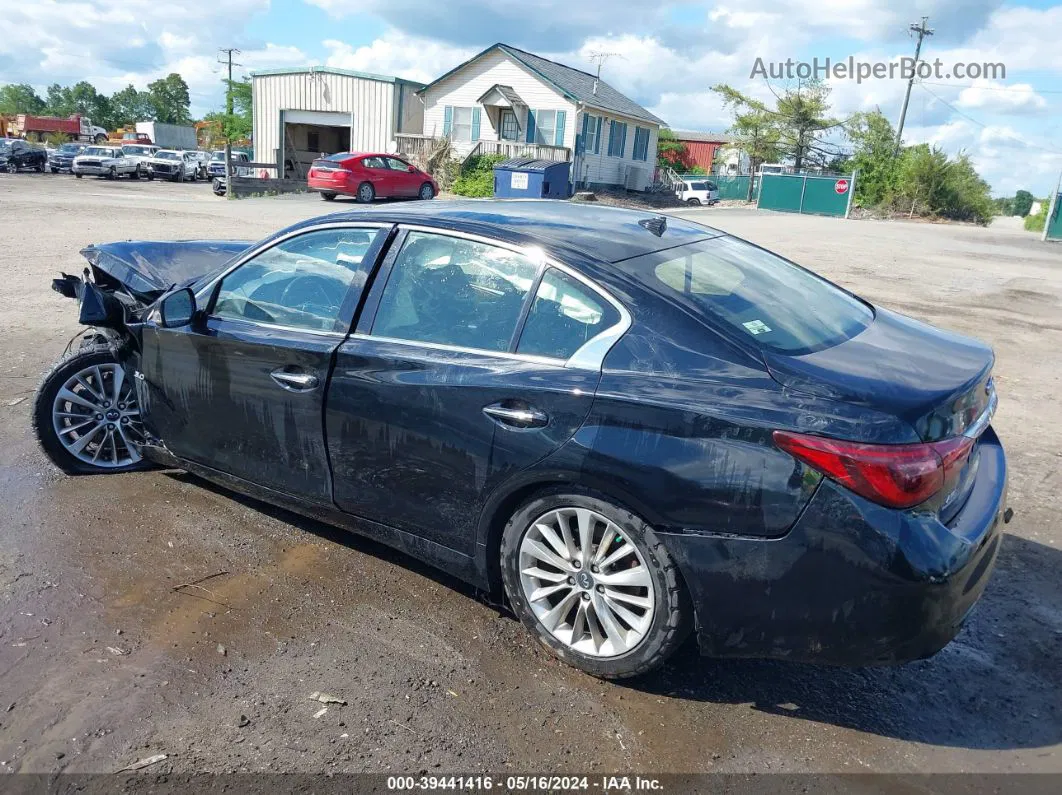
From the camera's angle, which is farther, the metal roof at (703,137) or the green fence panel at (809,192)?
the metal roof at (703,137)

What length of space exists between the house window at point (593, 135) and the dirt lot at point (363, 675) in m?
35.0

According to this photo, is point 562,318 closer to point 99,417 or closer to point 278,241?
point 278,241

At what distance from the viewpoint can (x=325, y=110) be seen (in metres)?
39.4

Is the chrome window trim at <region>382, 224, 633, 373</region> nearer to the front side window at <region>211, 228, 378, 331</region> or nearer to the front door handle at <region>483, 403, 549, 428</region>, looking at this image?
the front door handle at <region>483, 403, 549, 428</region>

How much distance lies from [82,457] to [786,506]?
404 centimetres

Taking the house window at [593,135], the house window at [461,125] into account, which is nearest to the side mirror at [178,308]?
the house window at [593,135]

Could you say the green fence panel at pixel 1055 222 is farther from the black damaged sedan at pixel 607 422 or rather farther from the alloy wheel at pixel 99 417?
the alloy wheel at pixel 99 417

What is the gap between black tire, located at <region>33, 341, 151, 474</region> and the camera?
4641 millimetres

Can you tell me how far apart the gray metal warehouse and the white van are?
15.6 m

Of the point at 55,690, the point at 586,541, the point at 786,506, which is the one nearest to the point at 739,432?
the point at 786,506

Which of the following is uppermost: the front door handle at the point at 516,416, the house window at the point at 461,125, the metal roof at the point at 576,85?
the metal roof at the point at 576,85

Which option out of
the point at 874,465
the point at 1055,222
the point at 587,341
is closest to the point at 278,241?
the point at 587,341

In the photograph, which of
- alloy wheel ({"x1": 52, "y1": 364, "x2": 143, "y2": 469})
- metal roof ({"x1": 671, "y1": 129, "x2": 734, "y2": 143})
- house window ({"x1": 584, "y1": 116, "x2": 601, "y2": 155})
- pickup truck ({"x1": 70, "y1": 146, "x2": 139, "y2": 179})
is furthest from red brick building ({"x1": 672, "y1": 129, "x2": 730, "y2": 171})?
alloy wheel ({"x1": 52, "y1": 364, "x2": 143, "y2": 469})

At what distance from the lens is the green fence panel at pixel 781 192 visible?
4028 centimetres
